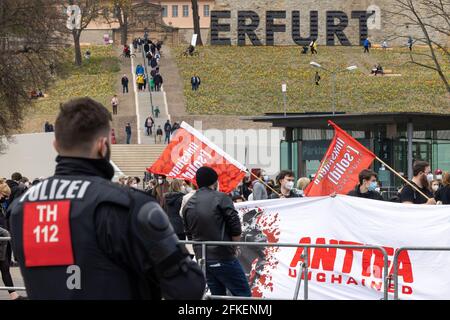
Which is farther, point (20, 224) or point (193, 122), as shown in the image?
point (193, 122)

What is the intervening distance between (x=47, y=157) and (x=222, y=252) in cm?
4041

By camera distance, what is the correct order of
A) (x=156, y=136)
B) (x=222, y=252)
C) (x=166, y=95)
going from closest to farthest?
(x=222, y=252)
(x=156, y=136)
(x=166, y=95)

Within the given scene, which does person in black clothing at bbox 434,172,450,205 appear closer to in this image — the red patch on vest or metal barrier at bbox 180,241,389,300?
metal barrier at bbox 180,241,389,300

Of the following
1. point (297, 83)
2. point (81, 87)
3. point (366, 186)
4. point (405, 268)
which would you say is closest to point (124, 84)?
point (81, 87)

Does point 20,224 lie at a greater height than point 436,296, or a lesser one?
greater

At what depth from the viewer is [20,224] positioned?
4.72 meters

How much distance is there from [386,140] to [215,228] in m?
24.4

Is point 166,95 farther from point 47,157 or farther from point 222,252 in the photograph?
point 222,252

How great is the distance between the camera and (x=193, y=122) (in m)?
59.8

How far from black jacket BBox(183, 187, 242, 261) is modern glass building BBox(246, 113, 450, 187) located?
71.7ft

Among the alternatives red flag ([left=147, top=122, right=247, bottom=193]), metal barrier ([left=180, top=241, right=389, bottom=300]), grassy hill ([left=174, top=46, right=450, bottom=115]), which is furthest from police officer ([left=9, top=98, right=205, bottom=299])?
grassy hill ([left=174, top=46, right=450, bottom=115])

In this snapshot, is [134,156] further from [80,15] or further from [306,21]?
[306,21]

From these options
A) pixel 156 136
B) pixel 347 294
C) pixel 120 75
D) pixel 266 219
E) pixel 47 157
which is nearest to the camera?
pixel 347 294
